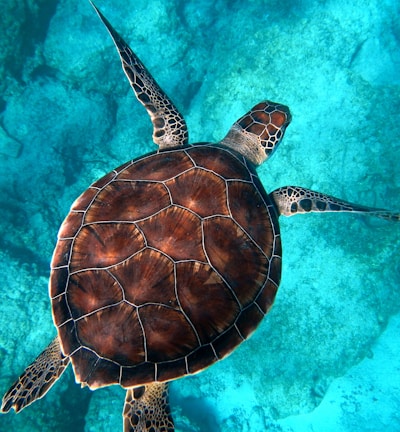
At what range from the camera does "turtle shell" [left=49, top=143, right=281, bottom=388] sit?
7.16 ft

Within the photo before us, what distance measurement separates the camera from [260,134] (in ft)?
12.7

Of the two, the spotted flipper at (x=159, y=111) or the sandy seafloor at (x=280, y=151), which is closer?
the spotted flipper at (x=159, y=111)

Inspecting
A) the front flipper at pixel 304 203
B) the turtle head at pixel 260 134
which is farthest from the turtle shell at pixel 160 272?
the turtle head at pixel 260 134

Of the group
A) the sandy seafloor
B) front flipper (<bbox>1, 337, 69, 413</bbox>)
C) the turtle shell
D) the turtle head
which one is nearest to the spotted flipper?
the turtle head

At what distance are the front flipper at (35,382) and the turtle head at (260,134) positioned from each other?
2.89 meters

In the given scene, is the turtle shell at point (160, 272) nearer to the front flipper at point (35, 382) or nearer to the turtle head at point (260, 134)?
the front flipper at point (35, 382)

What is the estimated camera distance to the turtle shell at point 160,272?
218cm

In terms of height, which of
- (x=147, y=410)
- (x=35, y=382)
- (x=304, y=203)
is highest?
(x=35, y=382)

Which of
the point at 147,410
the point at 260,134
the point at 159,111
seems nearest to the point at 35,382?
the point at 147,410

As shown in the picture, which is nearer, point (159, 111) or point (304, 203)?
point (304, 203)

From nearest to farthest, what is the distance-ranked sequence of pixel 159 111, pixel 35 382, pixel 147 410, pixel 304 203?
pixel 147 410 → pixel 35 382 → pixel 304 203 → pixel 159 111

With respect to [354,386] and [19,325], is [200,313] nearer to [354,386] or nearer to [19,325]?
[19,325]

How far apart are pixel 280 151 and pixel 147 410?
564cm

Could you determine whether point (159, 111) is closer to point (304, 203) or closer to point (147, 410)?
point (304, 203)
